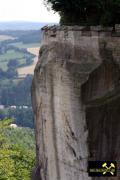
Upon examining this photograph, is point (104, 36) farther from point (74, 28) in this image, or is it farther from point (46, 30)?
point (46, 30)

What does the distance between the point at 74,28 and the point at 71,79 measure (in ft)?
5.19

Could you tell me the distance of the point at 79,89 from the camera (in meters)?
15.1

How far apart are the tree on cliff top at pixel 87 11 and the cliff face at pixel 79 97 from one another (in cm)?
60

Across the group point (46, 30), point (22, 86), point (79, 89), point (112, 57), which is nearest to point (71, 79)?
point (79, 89)

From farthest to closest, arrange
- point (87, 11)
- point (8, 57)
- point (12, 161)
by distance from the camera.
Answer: point (8, 57) → point (12, 161) → point (87, 11)

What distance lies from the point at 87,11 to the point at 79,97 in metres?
3.02

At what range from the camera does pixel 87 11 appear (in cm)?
1647

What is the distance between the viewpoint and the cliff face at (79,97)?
48.9 ft
